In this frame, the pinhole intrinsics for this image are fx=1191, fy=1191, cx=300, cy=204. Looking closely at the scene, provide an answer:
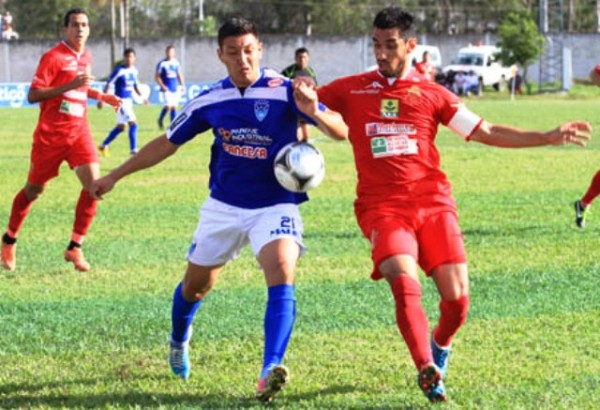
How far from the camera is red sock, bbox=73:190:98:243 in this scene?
1075cm

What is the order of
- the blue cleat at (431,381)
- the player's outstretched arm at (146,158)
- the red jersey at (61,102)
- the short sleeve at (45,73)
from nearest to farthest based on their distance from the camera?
the blue cleat at (431,381) < the player's outstretched arm at (146,158) < the short sleeve at (45,73) < the red jersey at (61,102)

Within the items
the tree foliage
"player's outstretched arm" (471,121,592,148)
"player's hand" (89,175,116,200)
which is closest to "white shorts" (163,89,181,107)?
"player's hand" (89,175,116,200)

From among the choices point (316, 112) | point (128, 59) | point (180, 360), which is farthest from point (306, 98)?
point (128, 59)

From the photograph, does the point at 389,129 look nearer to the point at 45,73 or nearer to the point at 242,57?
the point at 242,57

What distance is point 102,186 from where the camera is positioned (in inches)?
263

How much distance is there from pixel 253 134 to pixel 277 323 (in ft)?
3.39

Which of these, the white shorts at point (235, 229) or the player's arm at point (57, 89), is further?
the player's arm at point (57, 89)

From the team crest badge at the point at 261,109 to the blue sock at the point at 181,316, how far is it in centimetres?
109

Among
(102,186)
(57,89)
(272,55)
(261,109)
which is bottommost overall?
(272,55)

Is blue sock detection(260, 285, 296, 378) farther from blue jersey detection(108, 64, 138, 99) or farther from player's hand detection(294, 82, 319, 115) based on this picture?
blue jersey detection(108, 64, 138, 99)

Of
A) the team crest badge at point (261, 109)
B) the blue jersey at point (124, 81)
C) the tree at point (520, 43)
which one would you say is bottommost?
the tree at point (520, 43)

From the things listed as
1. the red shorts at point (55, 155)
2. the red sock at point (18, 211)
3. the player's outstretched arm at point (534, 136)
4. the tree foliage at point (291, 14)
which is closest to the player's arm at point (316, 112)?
the player's outstretched arm at point (534, 136)

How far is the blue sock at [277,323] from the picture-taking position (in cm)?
585

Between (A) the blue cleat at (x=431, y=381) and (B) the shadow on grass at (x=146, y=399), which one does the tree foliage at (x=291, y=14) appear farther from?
(A) the blue cleat at (x=431, y=381)
